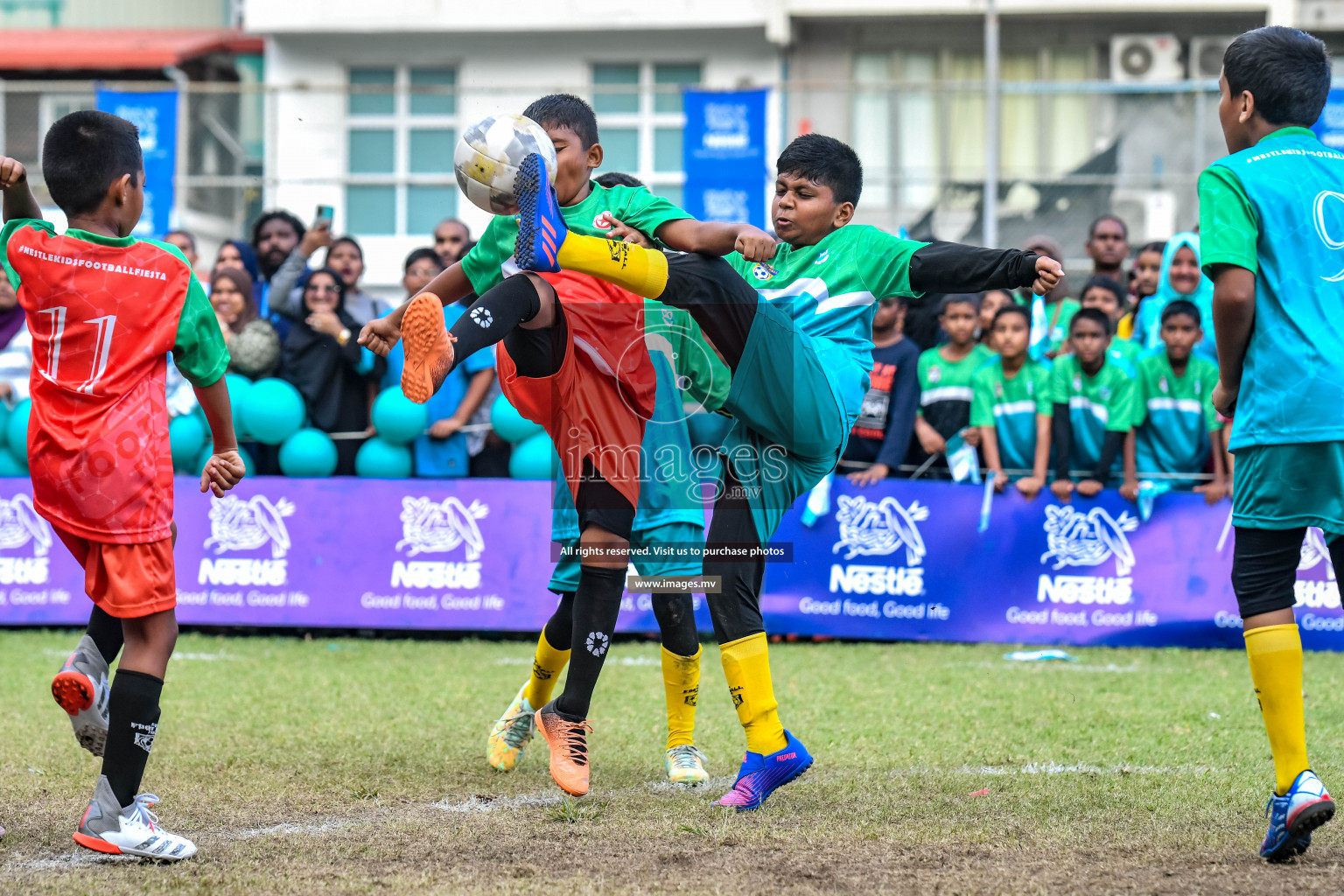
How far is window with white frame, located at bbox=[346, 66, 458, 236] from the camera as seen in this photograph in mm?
18953

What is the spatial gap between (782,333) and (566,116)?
1.24 metres

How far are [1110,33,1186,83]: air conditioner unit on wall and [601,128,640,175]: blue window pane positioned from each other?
24.7 ft

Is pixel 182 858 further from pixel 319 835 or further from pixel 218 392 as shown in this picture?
pixel 218 392

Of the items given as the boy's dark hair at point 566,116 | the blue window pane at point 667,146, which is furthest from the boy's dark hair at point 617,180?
the blue window pane at point 667,146

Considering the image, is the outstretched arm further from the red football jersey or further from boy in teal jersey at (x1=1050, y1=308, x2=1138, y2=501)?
boy in teal jersey at (x1=1050, y1=308, x2=1138, y2=501)

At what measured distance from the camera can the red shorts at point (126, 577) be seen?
404 cm

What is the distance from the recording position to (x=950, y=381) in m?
9.64

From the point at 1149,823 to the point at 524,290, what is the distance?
2.59 meters

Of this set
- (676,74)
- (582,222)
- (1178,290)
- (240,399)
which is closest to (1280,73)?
(582,222)

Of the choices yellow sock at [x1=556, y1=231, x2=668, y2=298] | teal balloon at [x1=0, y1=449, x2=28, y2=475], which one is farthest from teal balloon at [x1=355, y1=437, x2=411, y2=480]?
yellow sock at [x1=556, y1=231, x2=668, y2=298]

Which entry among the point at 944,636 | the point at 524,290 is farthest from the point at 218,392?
the point at 944,636

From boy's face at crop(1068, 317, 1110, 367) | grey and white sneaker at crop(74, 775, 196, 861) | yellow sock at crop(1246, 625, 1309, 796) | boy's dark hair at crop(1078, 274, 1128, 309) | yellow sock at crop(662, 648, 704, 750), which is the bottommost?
grey and white sneaker at crop(74, 775, 196, 861)

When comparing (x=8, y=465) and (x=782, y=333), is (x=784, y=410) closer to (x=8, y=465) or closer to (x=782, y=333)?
(x=782, y=333)

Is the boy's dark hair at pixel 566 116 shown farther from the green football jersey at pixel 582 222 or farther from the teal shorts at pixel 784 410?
the teal shorts at pixel 784 410
